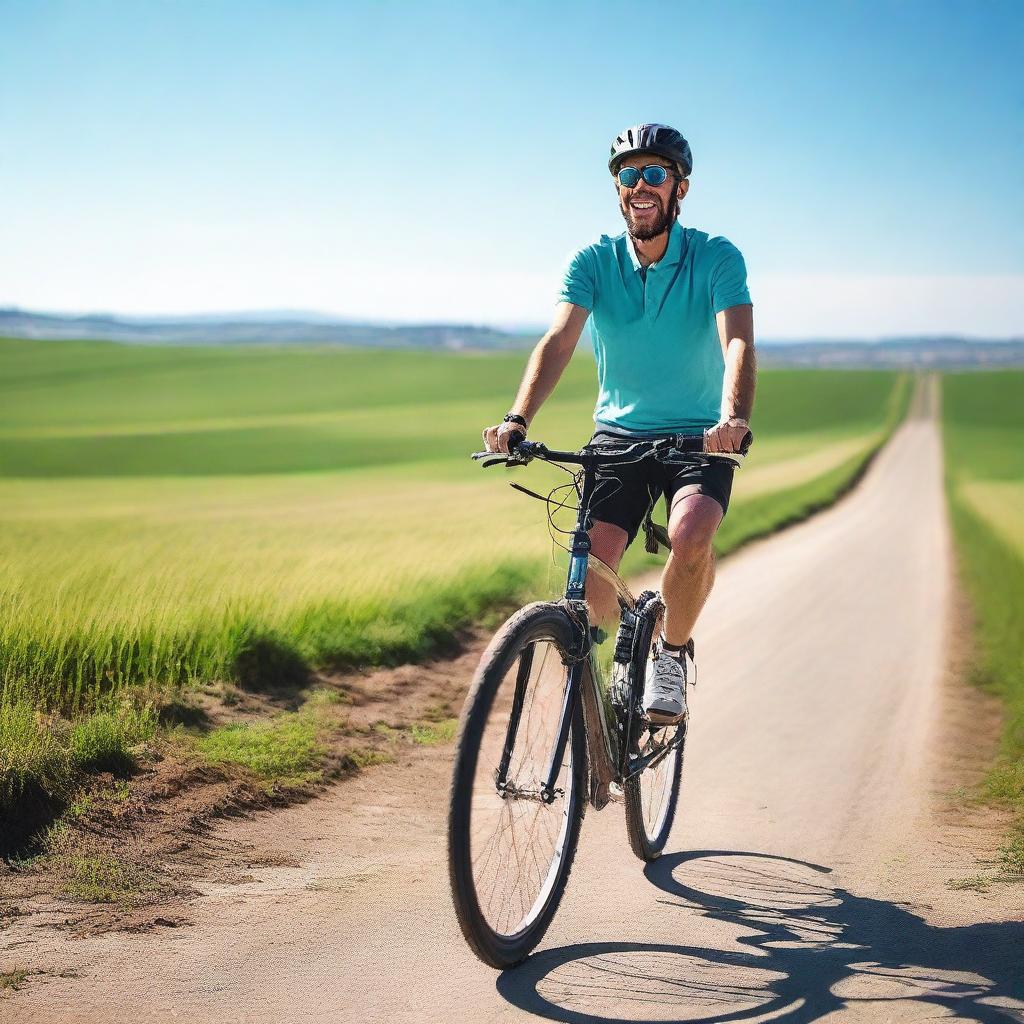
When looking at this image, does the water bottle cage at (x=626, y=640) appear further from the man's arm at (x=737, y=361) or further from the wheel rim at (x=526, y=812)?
the man's arm at (x=737, y=361)

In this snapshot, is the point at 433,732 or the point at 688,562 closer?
the point at 688,562

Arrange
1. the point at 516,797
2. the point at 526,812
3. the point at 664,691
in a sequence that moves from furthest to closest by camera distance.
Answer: the point at 664,691
the point at 526,812
the point at 516,797

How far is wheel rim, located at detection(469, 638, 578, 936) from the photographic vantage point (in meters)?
3.17

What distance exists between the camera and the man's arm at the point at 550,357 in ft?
12.5

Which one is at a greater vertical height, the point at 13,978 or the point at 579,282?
the point at 579,282

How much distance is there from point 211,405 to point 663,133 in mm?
51347

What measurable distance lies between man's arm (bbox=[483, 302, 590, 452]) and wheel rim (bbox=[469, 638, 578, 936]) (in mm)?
861

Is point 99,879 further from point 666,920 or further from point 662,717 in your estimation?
point 662,717

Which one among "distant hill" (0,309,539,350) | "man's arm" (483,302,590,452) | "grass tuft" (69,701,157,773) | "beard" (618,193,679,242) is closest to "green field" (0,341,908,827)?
"grass tuft" (69,701,157,773)

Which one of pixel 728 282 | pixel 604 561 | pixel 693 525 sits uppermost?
pixel 728 282

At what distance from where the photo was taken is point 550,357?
13.0 feet

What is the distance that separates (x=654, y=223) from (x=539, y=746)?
6.02ft

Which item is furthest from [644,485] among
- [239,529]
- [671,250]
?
[239,529]

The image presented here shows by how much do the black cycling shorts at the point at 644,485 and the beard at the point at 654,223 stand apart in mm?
706
